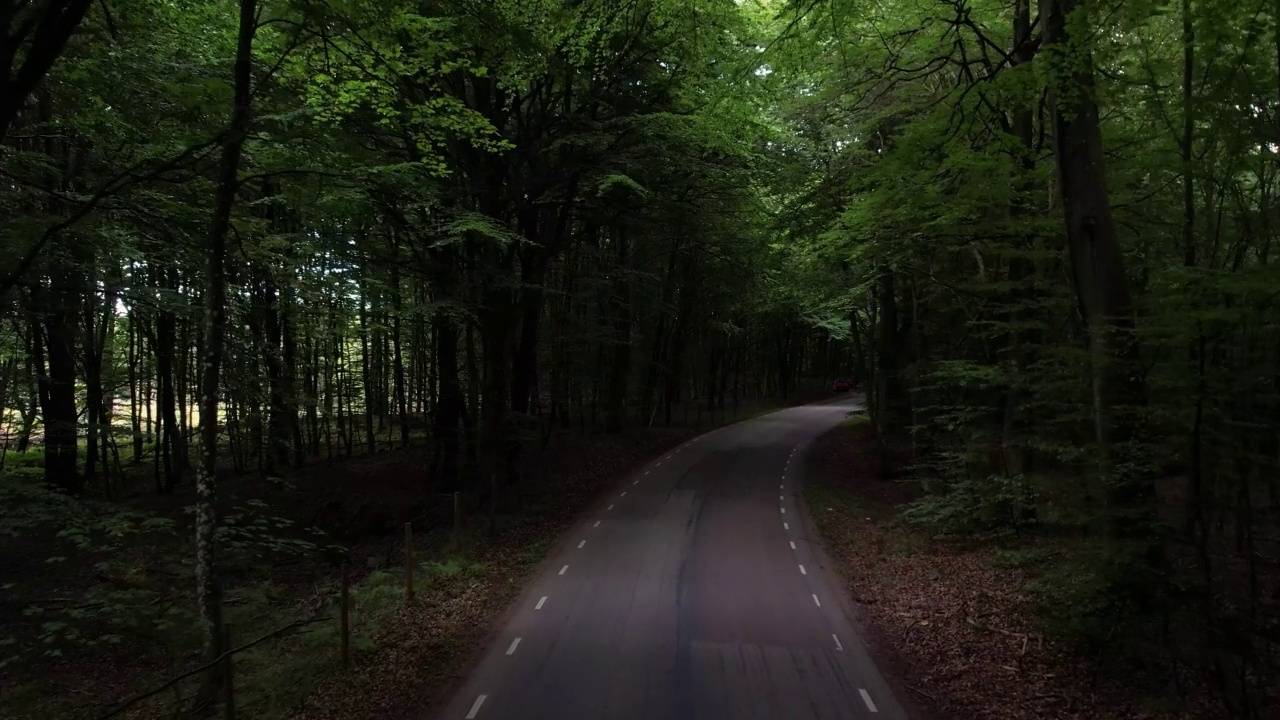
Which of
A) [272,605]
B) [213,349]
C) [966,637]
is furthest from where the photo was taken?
[272,605]

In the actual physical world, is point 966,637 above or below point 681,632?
below

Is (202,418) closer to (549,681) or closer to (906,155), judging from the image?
(549,681)

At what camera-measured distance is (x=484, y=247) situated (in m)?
15.2

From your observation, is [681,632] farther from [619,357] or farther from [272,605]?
[619,357]

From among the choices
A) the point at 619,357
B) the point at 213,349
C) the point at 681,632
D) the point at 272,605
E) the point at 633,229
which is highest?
the point at 633,229

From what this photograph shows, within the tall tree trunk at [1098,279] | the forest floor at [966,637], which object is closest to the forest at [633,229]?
the tall tree trunk at [1098,279]

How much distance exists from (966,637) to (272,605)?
35.6 feet

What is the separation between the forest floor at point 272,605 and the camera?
7367mm

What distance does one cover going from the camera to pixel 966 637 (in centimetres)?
851

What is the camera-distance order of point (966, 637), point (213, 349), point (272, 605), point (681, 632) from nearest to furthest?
point (213, 349) < point (966, 637) < point (681, 632) < point (272, 605)

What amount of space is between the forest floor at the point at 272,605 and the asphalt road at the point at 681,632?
31.0 inches

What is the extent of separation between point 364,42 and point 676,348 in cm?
2327

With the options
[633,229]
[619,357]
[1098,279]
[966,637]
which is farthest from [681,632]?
[619,357]

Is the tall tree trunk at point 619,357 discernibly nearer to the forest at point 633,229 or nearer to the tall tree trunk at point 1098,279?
the forest at point 633,229
